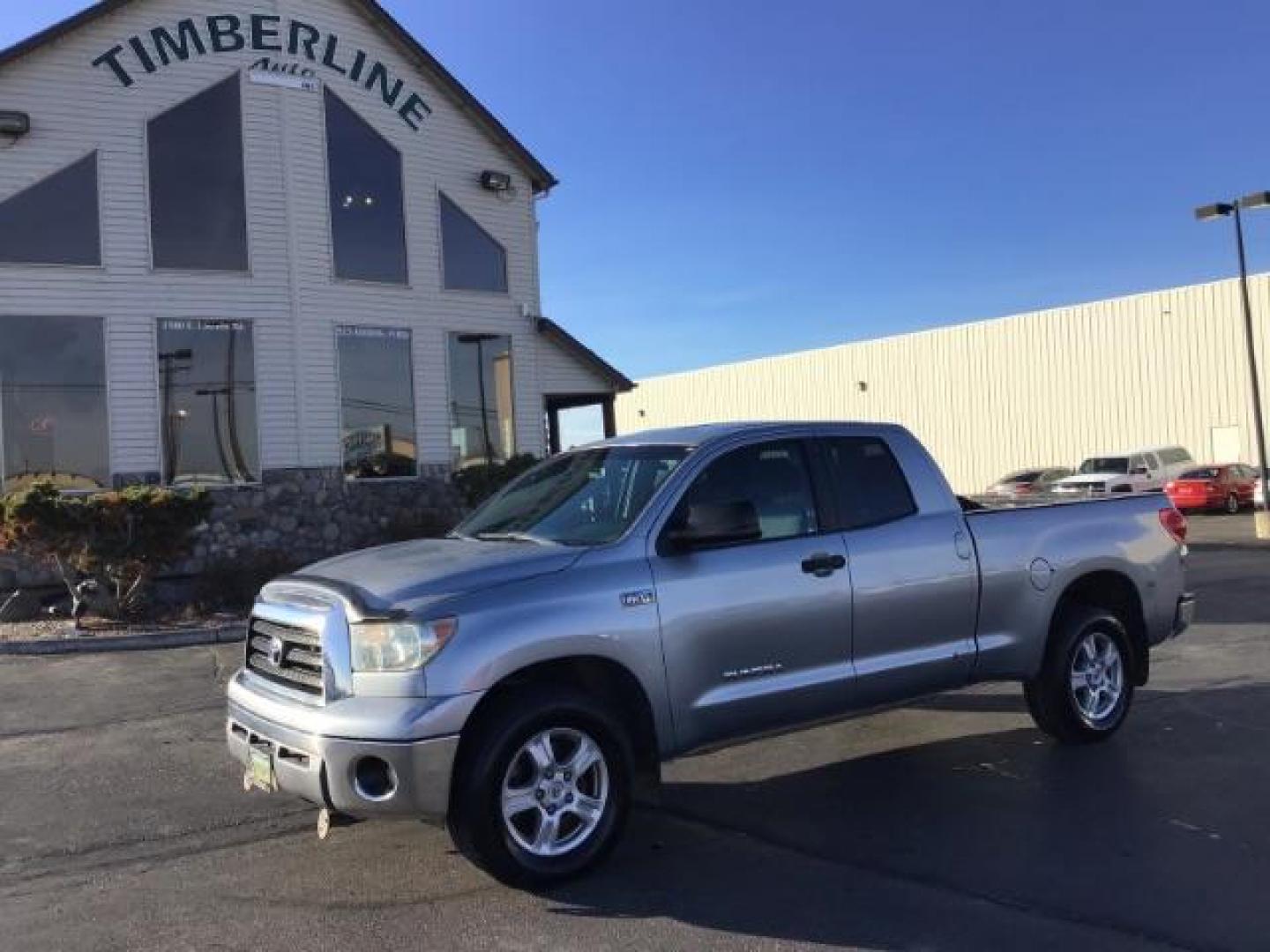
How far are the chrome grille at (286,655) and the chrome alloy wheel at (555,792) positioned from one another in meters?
0.89

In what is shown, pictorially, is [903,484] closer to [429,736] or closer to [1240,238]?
[429,736]

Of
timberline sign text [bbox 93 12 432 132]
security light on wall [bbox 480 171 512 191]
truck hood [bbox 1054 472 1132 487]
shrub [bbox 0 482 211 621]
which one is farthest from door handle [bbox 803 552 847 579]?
truck hood [bbox 1054 472 1132 487]

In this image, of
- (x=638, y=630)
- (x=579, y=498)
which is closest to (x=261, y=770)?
(x=638, y=630)

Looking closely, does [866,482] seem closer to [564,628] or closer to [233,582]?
[564,628]

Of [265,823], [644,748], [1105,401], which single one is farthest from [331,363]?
[1105,401]

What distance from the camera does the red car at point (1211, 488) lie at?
3039 centimetres

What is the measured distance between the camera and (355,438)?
17812mm

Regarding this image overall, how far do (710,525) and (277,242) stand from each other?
13765 mm

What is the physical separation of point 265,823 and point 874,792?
3096 millimetres

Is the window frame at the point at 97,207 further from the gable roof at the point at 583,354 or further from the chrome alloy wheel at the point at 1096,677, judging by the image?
the chrome alloy wheel at the point at 1096,677

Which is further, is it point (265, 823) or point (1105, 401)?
point (1105, 401)

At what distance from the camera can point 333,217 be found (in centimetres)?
1784

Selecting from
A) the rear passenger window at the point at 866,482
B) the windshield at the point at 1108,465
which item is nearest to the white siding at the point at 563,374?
the rear passenger window at the point at 866,482

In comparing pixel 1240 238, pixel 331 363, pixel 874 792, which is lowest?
pixel 874 792
